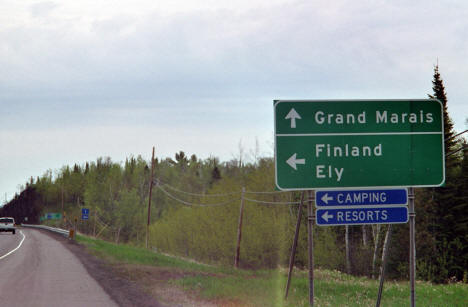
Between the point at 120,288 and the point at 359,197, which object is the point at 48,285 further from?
the point at 359,197

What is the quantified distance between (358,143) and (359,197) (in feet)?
3.22

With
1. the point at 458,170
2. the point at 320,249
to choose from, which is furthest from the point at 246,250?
the point at 458,170

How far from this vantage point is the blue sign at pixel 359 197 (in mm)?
10000

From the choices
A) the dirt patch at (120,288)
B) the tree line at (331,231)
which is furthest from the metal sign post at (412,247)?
the tree line at (331,231)

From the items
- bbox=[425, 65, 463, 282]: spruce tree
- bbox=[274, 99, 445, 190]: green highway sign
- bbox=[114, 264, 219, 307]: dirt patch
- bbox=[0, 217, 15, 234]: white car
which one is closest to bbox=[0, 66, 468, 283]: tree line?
bbox=[425, 65, 463, 282]: spruce tree

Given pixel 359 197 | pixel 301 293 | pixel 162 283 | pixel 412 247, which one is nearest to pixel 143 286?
pixel 162 283

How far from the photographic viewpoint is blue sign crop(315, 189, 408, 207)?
1000 cm

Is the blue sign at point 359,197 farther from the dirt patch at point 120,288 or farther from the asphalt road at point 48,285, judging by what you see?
the asphalt road at point 48,285

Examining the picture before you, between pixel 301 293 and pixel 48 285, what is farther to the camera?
pixel 301 293

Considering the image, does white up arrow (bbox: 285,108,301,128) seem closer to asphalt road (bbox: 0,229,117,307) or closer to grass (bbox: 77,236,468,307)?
grass (bbox: 77,236,468,307)

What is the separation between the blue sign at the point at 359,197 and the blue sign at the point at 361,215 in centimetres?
10

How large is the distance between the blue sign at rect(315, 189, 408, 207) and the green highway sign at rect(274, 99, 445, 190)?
14 centimetres

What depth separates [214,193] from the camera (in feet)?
172

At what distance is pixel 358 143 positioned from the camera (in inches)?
408
